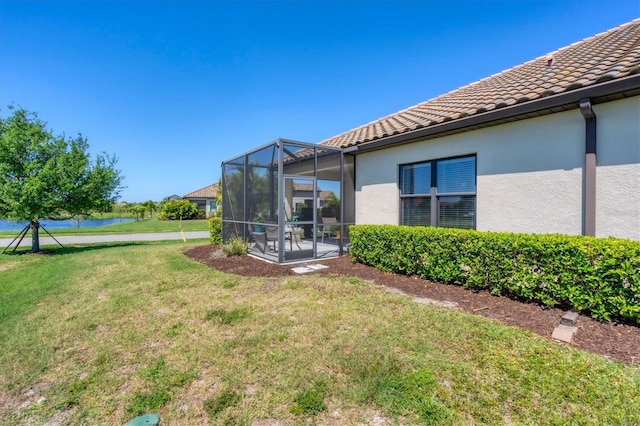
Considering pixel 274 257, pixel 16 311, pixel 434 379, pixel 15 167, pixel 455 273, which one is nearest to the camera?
pixel 434 379

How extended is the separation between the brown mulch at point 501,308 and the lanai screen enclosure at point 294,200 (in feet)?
3.78

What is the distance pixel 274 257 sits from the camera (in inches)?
327

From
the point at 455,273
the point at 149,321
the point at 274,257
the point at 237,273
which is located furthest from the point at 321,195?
the point at 149,321

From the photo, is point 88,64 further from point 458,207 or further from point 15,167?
point 458,207

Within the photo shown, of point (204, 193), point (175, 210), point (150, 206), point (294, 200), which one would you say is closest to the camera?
point (294, 200)

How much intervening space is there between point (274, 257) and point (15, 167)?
10.6m

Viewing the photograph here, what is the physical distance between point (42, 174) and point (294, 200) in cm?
940

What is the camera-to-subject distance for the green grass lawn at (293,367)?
7.63ft

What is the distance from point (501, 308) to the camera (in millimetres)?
4355

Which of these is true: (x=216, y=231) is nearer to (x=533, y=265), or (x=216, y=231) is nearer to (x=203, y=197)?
(x=533, y=265)

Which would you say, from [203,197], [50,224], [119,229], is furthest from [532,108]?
[203,197]

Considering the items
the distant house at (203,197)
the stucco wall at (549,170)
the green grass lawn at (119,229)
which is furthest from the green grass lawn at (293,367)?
the distant house at (203,197)

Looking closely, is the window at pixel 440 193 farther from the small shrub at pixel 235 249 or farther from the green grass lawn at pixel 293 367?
the small shrub at pixel 235 249

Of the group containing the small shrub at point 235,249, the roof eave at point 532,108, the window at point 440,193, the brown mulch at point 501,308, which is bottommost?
the brown mulch at point 501,308
